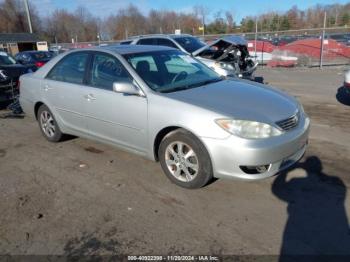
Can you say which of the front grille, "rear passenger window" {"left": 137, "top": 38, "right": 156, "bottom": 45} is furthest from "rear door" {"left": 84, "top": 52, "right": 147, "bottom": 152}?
"rear passenger window" {"left": 137, "top": 38, "right": 156, "bottom": 45}

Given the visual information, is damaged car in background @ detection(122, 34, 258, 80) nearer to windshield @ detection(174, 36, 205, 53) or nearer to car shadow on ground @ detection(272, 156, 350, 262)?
windshield @ detection(174, 36, 205, 53)

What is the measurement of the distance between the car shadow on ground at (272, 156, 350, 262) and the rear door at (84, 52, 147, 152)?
1.77m

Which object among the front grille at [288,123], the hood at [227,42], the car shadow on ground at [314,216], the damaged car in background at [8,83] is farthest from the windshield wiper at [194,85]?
the damaged car in background at [8,83]

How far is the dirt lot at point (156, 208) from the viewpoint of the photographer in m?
2.96

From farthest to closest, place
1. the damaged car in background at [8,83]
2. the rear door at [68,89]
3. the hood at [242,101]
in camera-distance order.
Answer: the damaged car in background at [8,83] → the rear door at [68,89] → the hood at [242,101]

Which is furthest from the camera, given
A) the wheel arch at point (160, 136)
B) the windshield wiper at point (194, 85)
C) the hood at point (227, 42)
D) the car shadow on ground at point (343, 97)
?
the hood at point (227, 42)

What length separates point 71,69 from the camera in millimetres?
5012

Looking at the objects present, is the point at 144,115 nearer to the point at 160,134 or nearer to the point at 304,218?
the point at 160,134

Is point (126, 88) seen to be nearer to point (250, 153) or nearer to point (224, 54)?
point (250, 153)

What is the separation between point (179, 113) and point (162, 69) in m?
1.06

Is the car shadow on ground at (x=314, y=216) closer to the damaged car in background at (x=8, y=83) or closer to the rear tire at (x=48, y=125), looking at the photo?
the rear tire at (x=48, y=125)

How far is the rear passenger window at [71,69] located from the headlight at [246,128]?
2.36 meters

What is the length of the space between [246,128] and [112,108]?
70.4 inches

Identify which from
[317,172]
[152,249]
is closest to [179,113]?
[152,249]
